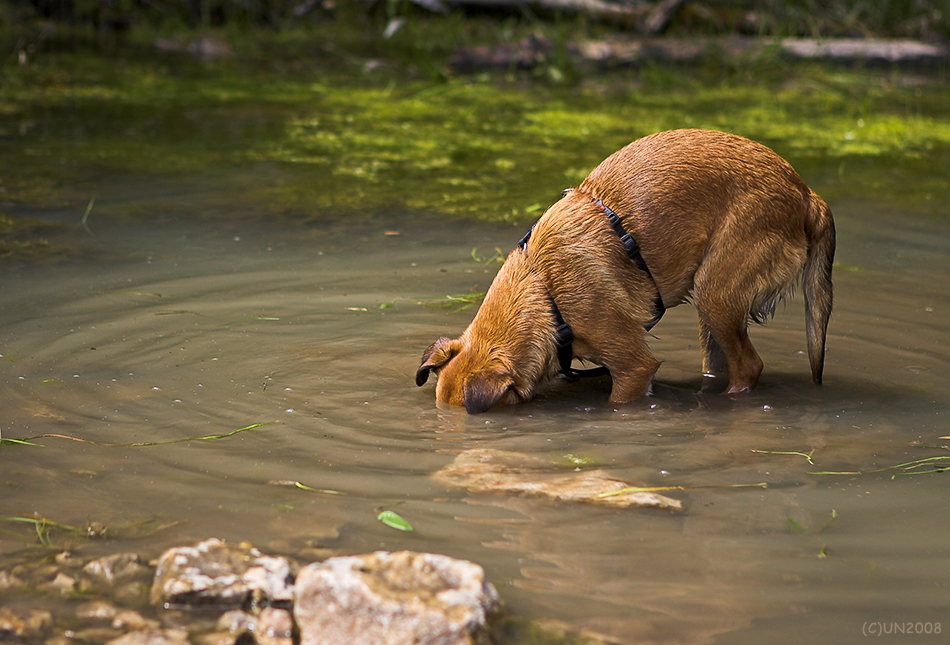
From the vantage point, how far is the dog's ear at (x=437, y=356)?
457 cm

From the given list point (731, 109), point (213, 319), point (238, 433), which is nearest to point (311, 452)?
point (238, 433)

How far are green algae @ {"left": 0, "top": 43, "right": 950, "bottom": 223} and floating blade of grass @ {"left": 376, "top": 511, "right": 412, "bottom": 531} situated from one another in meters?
4.61

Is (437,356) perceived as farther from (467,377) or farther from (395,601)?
(395,601)

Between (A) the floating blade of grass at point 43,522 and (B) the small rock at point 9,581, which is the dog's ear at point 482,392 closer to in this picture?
(A) the floating blade of grass at point 43,522

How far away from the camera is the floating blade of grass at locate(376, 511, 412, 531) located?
3.26m

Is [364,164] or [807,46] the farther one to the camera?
[807,46]

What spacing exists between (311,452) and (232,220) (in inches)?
165

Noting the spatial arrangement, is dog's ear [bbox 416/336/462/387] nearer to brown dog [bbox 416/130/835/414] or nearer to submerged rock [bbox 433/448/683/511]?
brown dog [bbox 416/130/835/414]

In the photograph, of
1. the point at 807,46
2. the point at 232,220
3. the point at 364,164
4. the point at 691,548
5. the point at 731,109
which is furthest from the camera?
the point at 807,46

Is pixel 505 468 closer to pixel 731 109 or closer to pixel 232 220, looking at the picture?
pixel 232 220

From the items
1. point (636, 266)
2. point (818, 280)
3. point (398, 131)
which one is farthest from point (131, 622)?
point (398, 131)

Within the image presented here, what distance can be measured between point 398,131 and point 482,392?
7.40 meters

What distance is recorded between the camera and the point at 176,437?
4.05m

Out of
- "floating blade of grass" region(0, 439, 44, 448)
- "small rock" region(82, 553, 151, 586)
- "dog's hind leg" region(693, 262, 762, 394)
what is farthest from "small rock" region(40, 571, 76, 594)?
"dog's hind leg" region(693, 262, 762, 394)
